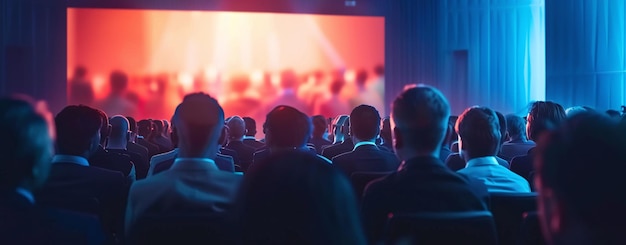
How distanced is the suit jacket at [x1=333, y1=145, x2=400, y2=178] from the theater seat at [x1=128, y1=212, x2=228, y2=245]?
2430mm

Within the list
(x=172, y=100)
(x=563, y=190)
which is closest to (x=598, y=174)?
(x=563, y=190)

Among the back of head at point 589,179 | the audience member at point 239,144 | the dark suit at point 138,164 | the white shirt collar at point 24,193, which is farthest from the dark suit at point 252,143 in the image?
the back of head at point 589,179

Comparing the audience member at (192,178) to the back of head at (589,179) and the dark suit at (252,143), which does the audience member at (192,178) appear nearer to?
the back of head at (589,179)

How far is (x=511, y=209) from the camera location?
112 inches

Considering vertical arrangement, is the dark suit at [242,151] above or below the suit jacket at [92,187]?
below

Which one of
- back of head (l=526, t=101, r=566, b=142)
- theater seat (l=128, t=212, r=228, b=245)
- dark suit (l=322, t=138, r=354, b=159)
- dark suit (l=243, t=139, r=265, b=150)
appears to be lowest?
dark suit (l=243, t=139, r=265, b=150)

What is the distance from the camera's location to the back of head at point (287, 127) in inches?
150

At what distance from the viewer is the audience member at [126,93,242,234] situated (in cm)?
278

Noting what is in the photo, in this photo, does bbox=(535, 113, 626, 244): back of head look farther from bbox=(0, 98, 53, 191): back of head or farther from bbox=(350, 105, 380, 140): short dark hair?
bbox=(350, 105, 380, 140): short dark hair

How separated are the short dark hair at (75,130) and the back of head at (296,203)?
2.26 metres

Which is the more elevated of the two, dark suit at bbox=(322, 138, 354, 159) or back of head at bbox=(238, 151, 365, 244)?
back of head at bbox=(238, 151, 365, 244)

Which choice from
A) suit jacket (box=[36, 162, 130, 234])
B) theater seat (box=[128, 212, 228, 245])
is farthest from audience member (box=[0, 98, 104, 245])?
suit jacket (box=[36, 162, 130, 234])

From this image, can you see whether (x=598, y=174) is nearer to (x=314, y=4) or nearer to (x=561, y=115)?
(x=561, y=115)

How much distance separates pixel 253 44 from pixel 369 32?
2.59 m
